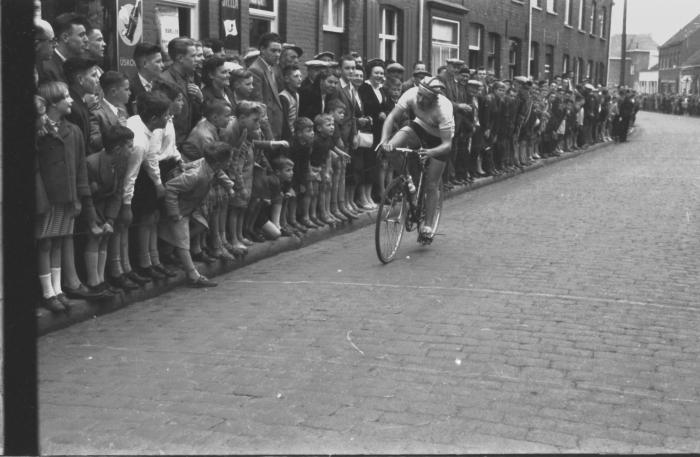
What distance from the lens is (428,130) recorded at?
32.7 feet

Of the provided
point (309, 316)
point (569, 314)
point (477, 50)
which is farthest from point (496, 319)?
point (477, 50)

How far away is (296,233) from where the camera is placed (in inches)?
412

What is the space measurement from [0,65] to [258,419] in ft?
7.01

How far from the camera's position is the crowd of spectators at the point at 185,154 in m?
6.83

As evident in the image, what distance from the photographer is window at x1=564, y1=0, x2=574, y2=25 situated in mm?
36925

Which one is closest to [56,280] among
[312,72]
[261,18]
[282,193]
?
[282,193]

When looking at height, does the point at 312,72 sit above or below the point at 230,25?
below

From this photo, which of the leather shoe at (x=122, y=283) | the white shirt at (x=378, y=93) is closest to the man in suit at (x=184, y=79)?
the leather shoe at (x=122, y=283)

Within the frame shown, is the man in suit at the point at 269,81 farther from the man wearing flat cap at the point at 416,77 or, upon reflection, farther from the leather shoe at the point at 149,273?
the man wearing flat cap at the point at 416,77

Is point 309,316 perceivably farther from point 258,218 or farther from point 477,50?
point 477,50

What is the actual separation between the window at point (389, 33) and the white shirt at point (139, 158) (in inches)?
514

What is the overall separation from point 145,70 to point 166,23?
14.8 ft

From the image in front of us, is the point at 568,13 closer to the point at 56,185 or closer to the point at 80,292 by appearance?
the point at 80,292

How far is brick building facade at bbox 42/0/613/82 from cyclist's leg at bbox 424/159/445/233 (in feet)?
13.1
